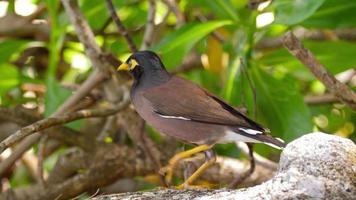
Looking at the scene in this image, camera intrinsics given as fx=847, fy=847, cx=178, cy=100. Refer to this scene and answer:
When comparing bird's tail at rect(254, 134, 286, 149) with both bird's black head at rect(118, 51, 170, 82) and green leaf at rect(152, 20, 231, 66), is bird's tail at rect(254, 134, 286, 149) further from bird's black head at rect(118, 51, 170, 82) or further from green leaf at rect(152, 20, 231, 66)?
green leaf at rect(152, 20, 231, 66)

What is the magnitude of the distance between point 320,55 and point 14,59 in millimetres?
2159

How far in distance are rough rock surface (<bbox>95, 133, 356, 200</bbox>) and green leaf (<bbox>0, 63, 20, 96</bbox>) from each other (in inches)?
88.3

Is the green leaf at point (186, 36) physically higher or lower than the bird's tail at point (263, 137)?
higher

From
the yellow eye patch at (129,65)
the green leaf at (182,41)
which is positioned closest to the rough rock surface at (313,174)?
the yellow eye patch at (129,65)

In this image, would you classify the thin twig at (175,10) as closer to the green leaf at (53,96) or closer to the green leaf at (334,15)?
the green leaf at (53,96)

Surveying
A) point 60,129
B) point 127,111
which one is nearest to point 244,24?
point 127,111

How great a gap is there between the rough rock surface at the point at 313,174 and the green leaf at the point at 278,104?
1.43 meters

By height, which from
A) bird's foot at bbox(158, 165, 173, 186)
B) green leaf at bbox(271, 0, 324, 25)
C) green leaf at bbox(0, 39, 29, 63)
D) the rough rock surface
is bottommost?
bird's foot at bbox(158, 165, 173, 186)

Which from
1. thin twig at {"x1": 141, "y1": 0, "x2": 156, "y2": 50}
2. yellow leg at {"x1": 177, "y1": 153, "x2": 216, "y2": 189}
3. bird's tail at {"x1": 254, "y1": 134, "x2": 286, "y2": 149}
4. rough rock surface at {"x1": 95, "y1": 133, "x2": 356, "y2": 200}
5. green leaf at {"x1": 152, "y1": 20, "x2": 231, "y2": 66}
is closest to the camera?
rough rock surface at {"x1": 95, "y1": 133, "x2": 356, "y2": 200}

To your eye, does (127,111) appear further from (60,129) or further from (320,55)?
(320,55)

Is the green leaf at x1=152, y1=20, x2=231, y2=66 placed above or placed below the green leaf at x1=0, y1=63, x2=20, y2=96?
below

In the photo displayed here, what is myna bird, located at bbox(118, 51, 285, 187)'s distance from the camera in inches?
148

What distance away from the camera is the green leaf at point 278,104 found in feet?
14.3

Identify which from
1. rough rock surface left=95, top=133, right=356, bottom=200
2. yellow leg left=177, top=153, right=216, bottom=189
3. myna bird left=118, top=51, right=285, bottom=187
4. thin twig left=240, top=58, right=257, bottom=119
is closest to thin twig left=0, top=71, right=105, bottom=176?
myna bird left=118, top=51, right=285, bottom=187
